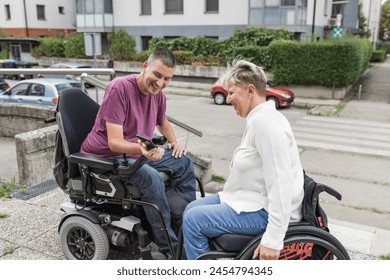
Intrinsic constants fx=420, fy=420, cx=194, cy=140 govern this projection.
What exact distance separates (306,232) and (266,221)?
225 mm

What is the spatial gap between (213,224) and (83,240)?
119 centimetres

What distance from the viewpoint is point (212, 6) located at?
86.8ft

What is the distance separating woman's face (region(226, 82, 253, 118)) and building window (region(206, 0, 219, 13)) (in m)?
25.0

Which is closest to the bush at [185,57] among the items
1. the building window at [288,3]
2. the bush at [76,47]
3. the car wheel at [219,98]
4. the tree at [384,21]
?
the building window at [288,3]

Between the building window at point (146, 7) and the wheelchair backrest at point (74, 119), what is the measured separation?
86.7ft

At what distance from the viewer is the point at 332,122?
1426 centimetres

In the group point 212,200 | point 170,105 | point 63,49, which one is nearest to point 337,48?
point 170,105

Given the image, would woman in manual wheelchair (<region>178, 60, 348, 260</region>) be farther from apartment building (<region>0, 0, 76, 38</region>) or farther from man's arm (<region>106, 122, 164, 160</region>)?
apartment building (<region>0, 0, 76, 38</region>)

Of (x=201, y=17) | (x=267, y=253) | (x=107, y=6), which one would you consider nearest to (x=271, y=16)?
(x=201, y=17)

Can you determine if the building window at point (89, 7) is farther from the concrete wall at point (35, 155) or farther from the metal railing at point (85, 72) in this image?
the concrete wall at point (35, 155)

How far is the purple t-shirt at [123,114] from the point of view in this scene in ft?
9.84

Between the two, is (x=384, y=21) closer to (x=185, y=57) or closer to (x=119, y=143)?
(x=185, y=57)

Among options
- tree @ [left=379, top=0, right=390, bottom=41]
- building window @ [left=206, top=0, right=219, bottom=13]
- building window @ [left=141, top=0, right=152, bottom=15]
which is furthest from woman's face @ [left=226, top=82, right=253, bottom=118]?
tree @ [left=379, top=0, right=390, bottom=41]

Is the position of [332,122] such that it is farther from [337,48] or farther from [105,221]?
[105,221]
